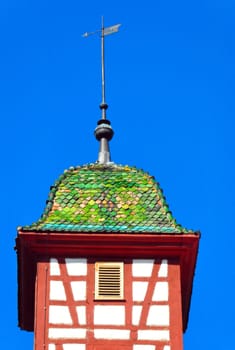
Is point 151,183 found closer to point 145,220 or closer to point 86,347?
point 145,220

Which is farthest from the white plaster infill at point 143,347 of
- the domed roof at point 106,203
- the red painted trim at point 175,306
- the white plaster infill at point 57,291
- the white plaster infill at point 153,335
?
the domed roof at point 106,203

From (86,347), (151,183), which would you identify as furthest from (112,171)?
(86,347)

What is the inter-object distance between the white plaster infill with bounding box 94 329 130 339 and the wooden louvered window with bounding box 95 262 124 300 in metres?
0.68

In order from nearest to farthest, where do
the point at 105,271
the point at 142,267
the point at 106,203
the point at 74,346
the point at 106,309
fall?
the point at 74,346
the point at 106,309
the point at 105,271
the point at 142,267
the point at 106,203

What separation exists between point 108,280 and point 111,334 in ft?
3.68

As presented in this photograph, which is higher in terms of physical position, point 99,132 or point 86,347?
point 99,132

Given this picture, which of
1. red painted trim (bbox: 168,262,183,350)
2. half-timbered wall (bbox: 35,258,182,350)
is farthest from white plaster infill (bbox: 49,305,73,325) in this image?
red painted trim (bbox: 168,262,183,350)

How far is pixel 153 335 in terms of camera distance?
23.4 m

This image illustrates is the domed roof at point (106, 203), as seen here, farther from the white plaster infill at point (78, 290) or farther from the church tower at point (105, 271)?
the white plaster infill at point (78, 290)

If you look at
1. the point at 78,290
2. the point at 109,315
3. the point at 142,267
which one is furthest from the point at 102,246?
the point at 109,315

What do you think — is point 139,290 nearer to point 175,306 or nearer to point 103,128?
point 175,306

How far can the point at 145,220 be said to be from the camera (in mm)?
24938

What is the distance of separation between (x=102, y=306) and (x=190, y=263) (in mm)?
1996

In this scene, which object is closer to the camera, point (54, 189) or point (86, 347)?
point (86, 347)
